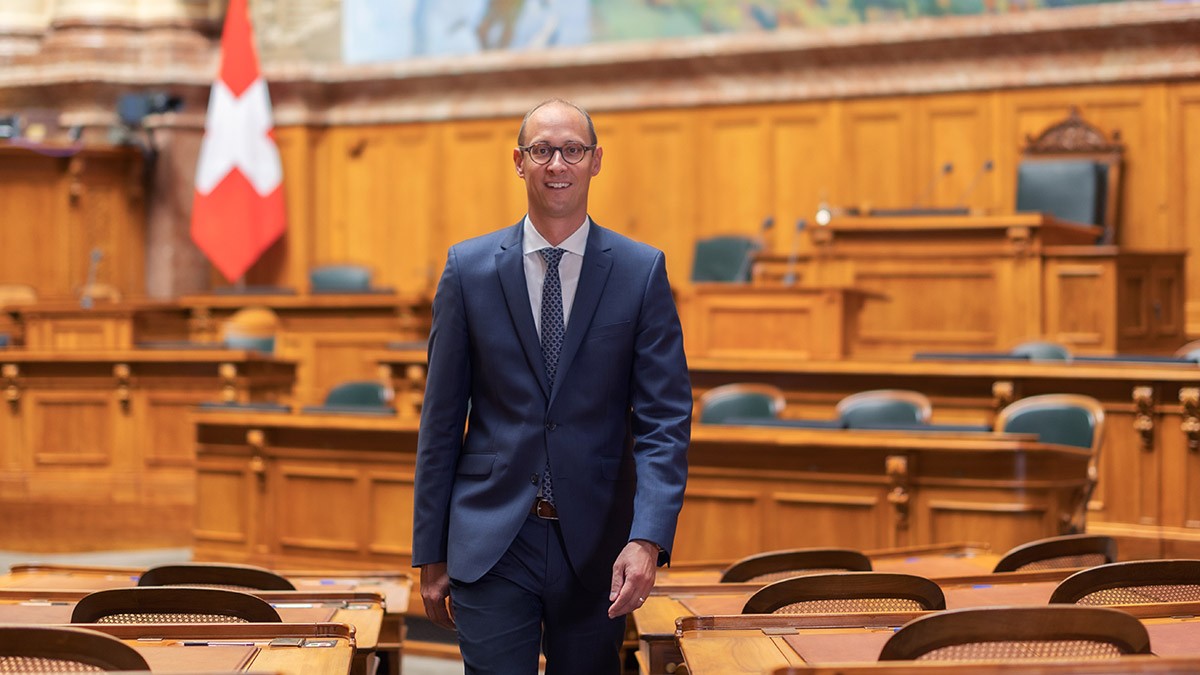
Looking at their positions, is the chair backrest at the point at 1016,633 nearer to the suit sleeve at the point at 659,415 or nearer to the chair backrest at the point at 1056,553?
the suit sleeve at the point at 659,415

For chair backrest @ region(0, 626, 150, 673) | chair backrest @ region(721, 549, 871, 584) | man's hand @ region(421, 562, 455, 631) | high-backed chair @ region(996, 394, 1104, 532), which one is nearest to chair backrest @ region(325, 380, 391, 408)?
high-backed chair @ region(996, 394, 1104, 532)

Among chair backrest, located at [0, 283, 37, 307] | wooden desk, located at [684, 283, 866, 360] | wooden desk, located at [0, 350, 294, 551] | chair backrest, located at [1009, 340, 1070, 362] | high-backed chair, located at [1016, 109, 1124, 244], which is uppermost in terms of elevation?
high-backed chair, located at [1016, 109, 1124, 244]

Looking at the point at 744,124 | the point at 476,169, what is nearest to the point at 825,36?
the point at 744,124

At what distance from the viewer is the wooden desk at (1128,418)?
18.8ft

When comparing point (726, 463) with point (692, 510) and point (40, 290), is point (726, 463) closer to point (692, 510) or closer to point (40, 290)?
point (692, 510)

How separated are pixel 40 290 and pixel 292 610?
10437 millimetres

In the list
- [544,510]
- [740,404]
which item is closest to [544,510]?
[544,510]

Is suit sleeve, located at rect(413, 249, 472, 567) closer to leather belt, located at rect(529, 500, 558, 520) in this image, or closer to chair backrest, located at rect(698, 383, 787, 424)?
leather belt, located at rect(529, 500, 558, 520)

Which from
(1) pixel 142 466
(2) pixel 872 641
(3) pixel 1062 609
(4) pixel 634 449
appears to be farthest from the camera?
(1) pixel 142 466

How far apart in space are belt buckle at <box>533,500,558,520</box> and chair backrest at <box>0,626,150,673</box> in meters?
0.75

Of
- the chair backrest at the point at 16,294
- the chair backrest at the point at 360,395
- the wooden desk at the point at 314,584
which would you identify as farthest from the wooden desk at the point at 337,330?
the wooden desk at the point at 314,584

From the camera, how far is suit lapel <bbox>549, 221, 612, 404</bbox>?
2.40m

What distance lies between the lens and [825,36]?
11.1 meters

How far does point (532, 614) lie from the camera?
2.37 meters
